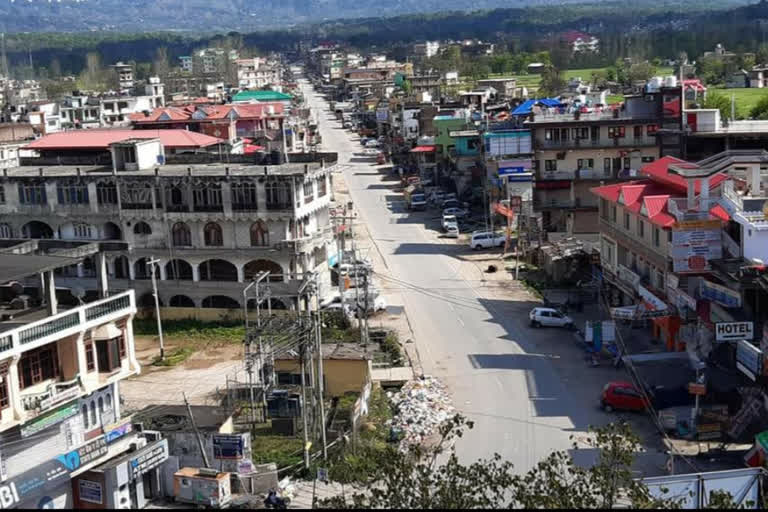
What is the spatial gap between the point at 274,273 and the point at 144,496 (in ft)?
43.5

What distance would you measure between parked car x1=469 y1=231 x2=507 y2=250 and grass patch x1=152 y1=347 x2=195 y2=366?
14154mm

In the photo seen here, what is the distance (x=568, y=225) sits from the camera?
37562mm

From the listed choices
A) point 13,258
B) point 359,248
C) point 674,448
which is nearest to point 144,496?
point 13,258

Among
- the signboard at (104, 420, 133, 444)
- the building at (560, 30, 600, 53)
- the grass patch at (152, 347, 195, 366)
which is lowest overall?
the grass patch at (152, 347, 195, 366)

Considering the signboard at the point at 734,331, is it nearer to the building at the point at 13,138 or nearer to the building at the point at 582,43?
the building at the point at 13,138

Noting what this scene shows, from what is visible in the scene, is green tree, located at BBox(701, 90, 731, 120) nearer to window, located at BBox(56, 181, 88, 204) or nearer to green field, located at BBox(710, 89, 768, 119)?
green field, located at BBox(710, 89, 768, 119)

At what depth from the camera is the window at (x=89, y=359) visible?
18.2 metres

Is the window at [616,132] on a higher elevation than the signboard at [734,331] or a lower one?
higher

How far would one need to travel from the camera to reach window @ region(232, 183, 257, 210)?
31.2 meters

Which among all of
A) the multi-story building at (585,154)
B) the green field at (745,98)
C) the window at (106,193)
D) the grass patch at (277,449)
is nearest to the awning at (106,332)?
the grass patch at (277,449)

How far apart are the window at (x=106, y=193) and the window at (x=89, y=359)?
48.7 feet

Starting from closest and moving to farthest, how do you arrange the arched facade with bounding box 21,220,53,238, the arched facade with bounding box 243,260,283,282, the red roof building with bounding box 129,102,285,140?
the arched facade with bounding box 243,260,283,282
the arched facade with bounding box 21,220,53,238
the red roof building with bounding box 129,102,285,140

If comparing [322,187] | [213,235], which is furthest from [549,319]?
[213,235]

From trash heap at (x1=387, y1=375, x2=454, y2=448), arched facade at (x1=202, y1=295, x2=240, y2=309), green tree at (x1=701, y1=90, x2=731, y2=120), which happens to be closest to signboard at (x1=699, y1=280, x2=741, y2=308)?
trash heap at (x1=387, y1=375, x2=454, y2=448)
